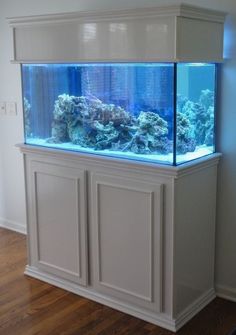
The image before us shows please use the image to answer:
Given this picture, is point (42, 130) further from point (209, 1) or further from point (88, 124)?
point (209, 1)

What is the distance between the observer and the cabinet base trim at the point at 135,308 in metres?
2.87

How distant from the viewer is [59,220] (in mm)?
3273

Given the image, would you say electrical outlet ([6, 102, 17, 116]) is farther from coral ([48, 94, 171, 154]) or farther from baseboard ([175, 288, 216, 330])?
baseboard ([175, 288, 216, 330])

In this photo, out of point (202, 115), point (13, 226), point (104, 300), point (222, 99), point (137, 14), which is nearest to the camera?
point (137, 14)

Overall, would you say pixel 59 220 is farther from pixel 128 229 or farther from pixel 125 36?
pixel 125 36

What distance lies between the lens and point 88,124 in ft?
9.92

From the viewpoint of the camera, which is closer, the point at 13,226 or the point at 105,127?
the point at 105,127

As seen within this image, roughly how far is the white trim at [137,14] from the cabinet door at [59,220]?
0.93 meters

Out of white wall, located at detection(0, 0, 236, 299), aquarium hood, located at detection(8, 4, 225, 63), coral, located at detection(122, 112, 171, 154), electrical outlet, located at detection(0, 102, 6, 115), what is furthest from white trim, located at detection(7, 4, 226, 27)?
electrical outlet, located at detection(0, 102, 6, 115)

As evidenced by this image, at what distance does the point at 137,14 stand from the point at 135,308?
173 cm

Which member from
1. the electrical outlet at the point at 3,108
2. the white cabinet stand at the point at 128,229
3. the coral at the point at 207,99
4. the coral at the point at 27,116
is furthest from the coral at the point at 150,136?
the electrical outlet at the point at 3,108

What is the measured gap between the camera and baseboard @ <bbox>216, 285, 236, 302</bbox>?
10.3 feet

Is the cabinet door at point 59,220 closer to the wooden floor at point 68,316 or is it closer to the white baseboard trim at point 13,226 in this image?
the wooden floor at point 68,316

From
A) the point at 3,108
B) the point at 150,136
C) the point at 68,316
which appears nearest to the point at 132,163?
the point at 150,136
